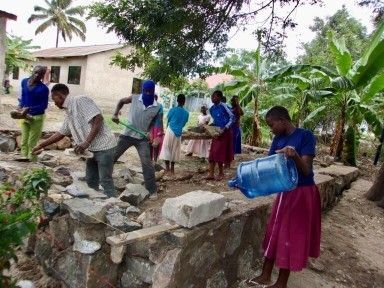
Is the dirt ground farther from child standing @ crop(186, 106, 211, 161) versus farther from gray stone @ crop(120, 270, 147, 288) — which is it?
gray stone @ crop(120, 270, 147, 288)

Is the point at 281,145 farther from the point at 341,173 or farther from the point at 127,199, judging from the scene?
the point at 341,173

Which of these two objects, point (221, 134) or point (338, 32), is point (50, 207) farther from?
point (338, 32)

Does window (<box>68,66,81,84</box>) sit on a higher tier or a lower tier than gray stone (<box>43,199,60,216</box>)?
higher

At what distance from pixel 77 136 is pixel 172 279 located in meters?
2.09

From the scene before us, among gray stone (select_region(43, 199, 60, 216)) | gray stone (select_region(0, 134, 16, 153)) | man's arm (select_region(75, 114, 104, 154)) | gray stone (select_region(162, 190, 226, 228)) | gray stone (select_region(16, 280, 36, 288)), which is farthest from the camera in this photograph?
gray stone (select_region(0, 134, 16, 153))

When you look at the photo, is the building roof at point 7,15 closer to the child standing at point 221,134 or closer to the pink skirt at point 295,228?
the child standing at point 221,134

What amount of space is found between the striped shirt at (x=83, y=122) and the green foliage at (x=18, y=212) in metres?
0.72

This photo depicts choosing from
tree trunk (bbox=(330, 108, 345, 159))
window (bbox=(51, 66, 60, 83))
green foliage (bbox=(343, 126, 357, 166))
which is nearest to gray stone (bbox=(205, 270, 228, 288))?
tree trunk (bbox=(330, 108, 345, 159))

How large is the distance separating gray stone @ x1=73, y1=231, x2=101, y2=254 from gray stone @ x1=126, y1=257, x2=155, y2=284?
1.01 feet

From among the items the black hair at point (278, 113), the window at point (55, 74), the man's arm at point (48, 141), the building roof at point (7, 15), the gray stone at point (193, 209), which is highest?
the building roof at point (7, 15)

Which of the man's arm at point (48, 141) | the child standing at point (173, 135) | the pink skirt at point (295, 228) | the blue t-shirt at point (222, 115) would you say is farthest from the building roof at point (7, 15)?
the pink skirt at point (295, 228)

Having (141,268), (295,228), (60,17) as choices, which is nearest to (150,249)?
(141,268)

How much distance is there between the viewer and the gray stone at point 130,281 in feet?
9.57

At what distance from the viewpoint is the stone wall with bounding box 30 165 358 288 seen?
2768 mm
